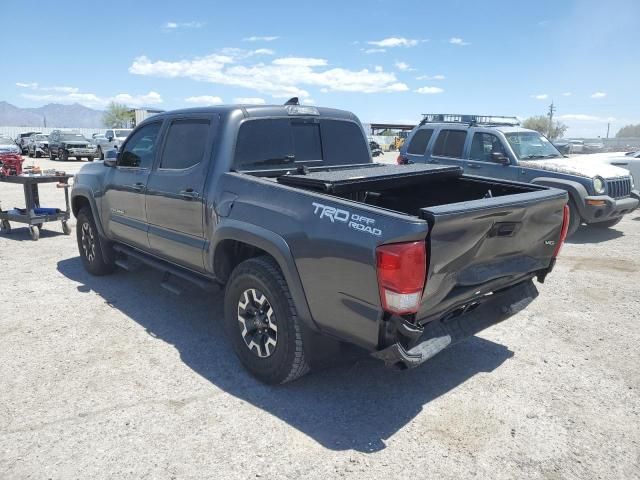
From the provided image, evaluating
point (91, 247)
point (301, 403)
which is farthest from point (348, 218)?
point (91, 247)

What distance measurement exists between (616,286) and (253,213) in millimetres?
4844

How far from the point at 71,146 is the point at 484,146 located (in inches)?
1013

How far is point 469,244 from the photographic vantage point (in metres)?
3.01

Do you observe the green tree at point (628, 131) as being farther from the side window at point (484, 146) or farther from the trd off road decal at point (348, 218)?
the trd off road decal at point (348, 218)

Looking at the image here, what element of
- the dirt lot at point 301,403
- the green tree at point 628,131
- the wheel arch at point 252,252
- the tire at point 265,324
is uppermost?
the green tree at point 628,131

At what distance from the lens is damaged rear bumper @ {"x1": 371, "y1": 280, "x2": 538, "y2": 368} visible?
2852mm

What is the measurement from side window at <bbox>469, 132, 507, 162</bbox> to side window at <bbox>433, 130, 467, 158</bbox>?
230 mm

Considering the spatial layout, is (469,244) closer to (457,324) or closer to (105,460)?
(457,324)

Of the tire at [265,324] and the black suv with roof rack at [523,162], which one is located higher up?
the black suv with roof rack at [523,162]

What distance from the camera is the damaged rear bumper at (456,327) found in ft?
9.36

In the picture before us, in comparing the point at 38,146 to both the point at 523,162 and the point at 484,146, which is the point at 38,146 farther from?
the point at 523,162

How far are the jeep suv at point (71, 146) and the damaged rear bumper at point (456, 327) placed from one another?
28.9 metres

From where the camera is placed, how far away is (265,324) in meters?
3.60

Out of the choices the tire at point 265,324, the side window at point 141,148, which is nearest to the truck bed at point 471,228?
the tire at point 265,324
